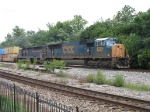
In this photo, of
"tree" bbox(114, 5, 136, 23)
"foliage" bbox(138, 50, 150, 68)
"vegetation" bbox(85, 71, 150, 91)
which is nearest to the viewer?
"vegetation" bbox(85, 71, 150, 91)

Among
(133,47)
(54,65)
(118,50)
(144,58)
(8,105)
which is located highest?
(133,47)

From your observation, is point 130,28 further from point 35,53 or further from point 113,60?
point 35,53

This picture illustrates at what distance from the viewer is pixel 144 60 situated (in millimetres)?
24328

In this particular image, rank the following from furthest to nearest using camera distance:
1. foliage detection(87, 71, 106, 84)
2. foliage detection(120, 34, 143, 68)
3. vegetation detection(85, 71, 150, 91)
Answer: foliage detection(120, 34, 143, 68) < foliage detection(87, 71, 106, 84) < vegetation detection(85, 71, 150, 91)

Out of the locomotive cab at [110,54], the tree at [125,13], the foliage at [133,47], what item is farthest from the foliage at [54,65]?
the tree at [125,13]

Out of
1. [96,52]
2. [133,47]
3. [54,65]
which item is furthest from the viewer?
[133,47]

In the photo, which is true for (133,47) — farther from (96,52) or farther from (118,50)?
(96,52)

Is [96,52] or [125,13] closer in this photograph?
[96,52]

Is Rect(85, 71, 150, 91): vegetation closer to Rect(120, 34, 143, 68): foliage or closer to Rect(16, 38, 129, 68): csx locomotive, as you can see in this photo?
Rect(16, 38, 129, 68): csx locomotive

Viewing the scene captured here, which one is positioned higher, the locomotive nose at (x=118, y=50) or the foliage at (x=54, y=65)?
the locomotive nose at (x=118, y=50)

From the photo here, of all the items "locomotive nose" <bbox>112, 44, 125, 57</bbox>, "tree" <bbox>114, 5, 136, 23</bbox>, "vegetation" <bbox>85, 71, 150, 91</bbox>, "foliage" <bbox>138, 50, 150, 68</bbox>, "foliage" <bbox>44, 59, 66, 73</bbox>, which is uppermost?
"tree" <bbox>114, 5, 136, 23</bbox>

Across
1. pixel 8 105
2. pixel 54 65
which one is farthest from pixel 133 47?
pixel 8 105

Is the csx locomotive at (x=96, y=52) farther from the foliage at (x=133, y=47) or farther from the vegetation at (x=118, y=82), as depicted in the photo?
the vegetation at (x=118, y=82)

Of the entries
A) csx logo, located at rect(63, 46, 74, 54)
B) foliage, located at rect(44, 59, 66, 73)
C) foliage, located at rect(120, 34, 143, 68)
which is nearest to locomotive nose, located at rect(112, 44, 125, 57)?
foliage, located at rect(120, 34, 143, 68)
